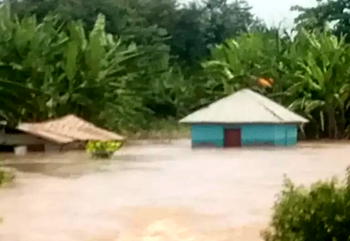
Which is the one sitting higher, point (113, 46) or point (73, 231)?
Result: point (113, 46)

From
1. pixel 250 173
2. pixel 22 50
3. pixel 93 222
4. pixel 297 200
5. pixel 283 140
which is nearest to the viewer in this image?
pixel 297 200

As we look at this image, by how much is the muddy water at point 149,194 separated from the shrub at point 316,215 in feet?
9.00

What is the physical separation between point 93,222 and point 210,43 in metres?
34.5

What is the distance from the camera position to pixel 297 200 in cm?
602

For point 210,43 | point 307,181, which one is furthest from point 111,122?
point 210,43

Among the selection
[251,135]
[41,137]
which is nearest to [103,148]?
[41,137]

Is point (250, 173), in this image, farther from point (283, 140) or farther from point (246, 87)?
point (246, 87)

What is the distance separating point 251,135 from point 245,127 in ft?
0.89

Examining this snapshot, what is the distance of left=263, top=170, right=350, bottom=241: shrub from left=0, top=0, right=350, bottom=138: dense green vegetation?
44.4ft

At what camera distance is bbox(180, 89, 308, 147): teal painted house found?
26000 mm

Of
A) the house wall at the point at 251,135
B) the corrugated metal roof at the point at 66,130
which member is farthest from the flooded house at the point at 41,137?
the house wall at the point at 251,135

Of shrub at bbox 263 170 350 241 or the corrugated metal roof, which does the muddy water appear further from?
shrub at bbox 263 170 350 241

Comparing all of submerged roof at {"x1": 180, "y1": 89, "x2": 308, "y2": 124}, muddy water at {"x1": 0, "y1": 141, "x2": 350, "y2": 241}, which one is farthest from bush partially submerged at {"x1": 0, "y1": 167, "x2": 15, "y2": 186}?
submerged roof at {"x1": 180, "y1": 89, "x2": 308, "y2": 124}

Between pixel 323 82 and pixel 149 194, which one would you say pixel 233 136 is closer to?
pixel 323 82
